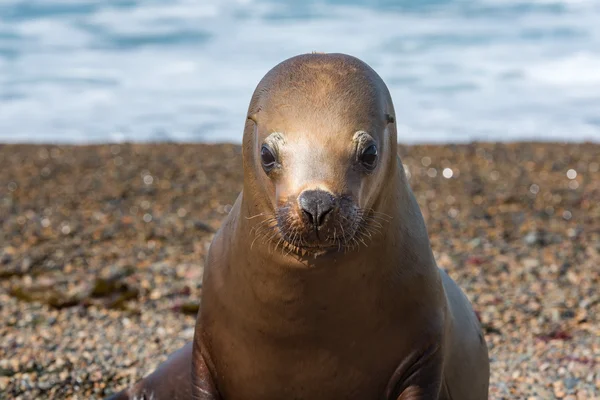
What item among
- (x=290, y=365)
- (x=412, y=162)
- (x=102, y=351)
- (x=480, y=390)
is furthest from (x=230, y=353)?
(x=412, y=162)

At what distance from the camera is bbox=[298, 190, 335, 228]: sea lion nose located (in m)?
3.23

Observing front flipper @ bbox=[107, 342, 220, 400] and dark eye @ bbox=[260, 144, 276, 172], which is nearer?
dark eye @ bbox=[260, 144, 276, 172]

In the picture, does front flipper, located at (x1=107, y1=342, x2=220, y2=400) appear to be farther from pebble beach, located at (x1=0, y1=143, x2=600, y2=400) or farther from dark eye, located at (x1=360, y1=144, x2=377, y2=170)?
dark eye, located at (x1=360, y1=144, x2=377, y2=170)

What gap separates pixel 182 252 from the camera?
35.2 ft

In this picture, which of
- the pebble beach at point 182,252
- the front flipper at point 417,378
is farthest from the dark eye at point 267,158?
the pebble beach at point 182,252

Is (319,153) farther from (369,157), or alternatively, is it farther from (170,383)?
(170,383)

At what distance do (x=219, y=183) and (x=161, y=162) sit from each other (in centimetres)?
182

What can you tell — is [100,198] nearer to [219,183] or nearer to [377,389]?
[219,183]

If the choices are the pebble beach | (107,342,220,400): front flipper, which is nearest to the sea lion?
(107,342,220,400): front flipper

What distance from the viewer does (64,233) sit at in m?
11.8

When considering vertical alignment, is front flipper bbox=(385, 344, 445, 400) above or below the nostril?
below

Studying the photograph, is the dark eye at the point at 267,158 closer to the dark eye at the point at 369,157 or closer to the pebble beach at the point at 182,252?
the dark eye at the point at 369,157

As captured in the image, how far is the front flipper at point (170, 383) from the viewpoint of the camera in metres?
4.92

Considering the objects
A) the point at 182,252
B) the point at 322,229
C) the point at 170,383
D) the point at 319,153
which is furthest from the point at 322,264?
the point at 182,252
